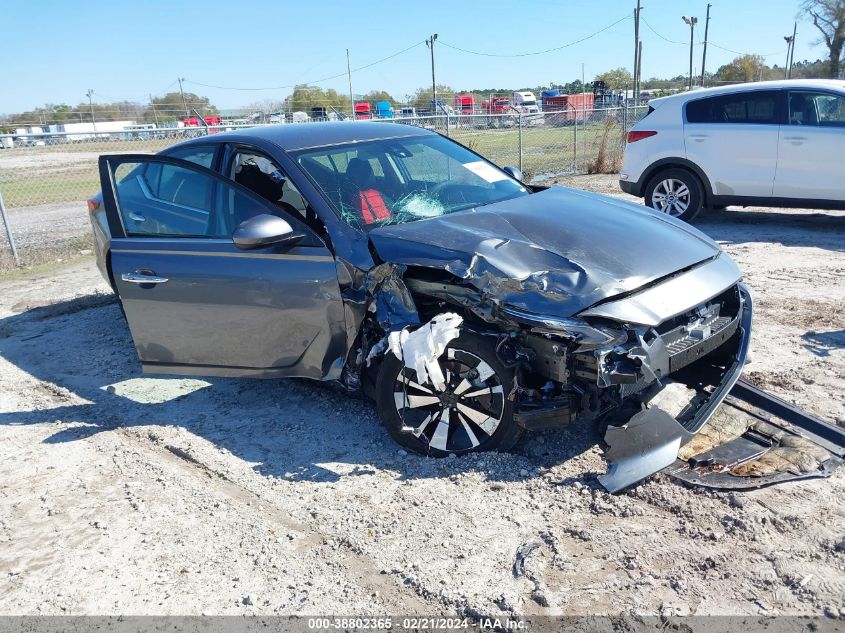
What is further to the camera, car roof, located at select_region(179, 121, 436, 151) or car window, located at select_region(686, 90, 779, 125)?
car window, located at select_region(686, 90, 779, 125)

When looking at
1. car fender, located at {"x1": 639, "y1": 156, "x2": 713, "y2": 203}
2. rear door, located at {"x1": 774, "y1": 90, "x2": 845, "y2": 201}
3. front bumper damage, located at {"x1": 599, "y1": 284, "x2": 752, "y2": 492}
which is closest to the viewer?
front bumper damage, located at {"x1": 599, "y1": 284, "x2": 752, "y2": 492}

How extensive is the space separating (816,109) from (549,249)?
6707mm

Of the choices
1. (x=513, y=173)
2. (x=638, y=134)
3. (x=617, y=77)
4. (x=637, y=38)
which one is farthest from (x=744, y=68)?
(x=513, y=173)

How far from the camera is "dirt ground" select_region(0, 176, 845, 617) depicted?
2.69m

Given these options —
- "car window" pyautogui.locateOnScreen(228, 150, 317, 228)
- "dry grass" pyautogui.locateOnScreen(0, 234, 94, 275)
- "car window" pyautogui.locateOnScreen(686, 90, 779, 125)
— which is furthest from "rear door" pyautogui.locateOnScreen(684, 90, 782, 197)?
"dry grass" pyautogui.locateOnScreen(0, 234, 94, 275)

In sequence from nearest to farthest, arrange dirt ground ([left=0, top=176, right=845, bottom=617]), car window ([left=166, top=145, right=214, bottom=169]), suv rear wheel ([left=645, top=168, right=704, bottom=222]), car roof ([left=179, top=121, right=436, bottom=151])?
1. dirt ground ([left=0, top=176, right=845, bottom=617])
2. car roof ([left=179, top=121, right=436, bottom=151])
3. car window ([left=166, top=145, right=214, bottom=169])
4. suv rear wheel ([left=645, top=168, right=704, bottom=222])

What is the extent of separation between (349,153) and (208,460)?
2146 mm

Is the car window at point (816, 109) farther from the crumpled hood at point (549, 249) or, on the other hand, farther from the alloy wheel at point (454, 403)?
the alloy wheel at point (454, 403)

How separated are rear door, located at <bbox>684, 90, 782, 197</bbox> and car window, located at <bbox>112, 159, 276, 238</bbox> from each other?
696cm

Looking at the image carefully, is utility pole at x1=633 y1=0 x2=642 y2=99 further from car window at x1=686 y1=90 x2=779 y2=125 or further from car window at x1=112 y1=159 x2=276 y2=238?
car window at x1=112 y1=159 x2=276 y2=238

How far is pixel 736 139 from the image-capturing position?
8695 mm

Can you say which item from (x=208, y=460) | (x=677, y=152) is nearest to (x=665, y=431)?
(x=208, y=460)

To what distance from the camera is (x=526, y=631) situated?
2.49m

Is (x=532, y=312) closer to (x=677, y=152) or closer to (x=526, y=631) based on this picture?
(x=526, y=631)
